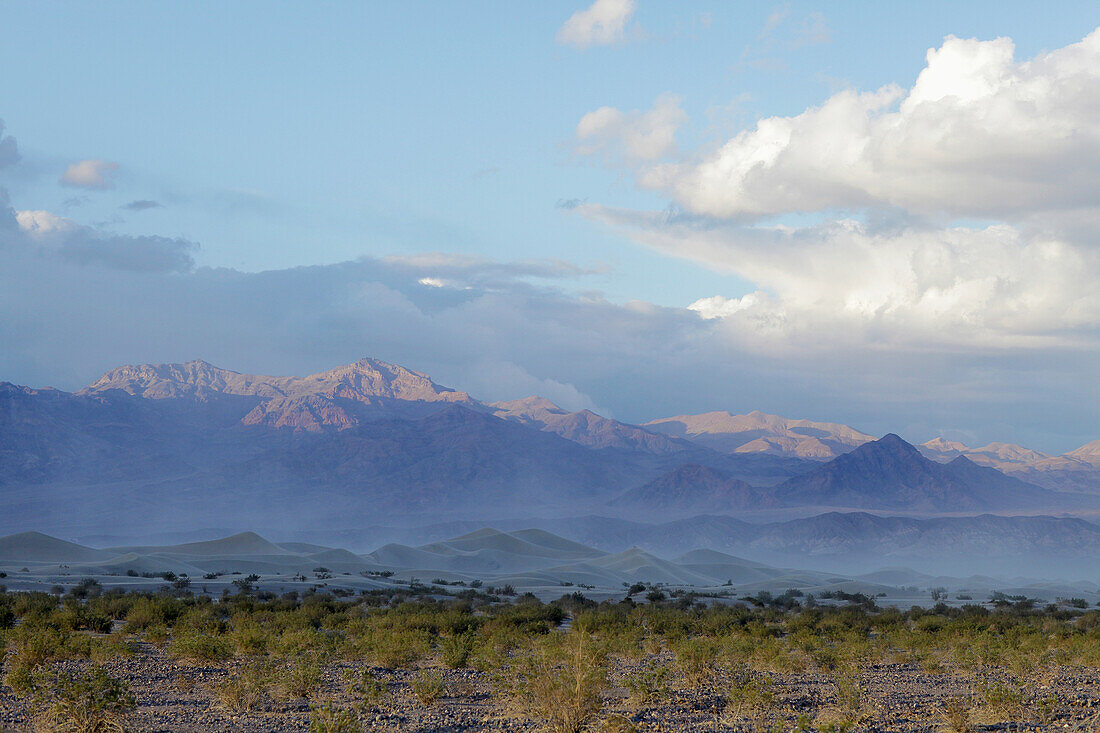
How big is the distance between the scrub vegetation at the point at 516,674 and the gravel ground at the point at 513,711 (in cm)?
6

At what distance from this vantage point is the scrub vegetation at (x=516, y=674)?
15711 millimetres

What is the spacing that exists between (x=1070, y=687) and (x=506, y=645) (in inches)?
511

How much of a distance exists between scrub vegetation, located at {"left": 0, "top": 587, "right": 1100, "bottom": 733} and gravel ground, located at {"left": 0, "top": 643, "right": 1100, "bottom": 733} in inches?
2.3

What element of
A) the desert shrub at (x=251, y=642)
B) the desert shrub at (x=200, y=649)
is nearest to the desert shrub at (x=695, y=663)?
the desert shrub at (x=251, y=642)

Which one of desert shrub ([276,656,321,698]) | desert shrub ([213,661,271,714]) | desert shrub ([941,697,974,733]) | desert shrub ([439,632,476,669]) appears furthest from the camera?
desert shrub ([439,632,476,669])

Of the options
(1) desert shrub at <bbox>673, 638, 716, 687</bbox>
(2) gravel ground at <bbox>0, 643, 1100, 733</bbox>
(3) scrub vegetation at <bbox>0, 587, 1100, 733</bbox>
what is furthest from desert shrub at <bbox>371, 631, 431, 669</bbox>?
(1) desert shrub at <bbox>673, 638, 716, 687</bbox>

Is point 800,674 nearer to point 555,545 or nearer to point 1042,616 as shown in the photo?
point 1042,616

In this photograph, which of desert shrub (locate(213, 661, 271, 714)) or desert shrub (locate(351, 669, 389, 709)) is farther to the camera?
desert shrub (locate(213, 661, 271, 714))

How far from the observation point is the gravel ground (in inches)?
623

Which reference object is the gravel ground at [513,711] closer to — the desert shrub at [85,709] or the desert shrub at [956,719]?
the desert shrub at [956,719]

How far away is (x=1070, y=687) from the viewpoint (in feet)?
70.0

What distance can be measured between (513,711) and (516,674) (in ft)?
10.7

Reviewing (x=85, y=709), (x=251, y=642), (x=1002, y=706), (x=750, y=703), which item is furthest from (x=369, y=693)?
(x=1002, y=706)

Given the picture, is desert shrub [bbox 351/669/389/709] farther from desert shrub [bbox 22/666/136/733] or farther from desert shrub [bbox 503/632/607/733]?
desert shrub [bbox 22/666/136/733]
